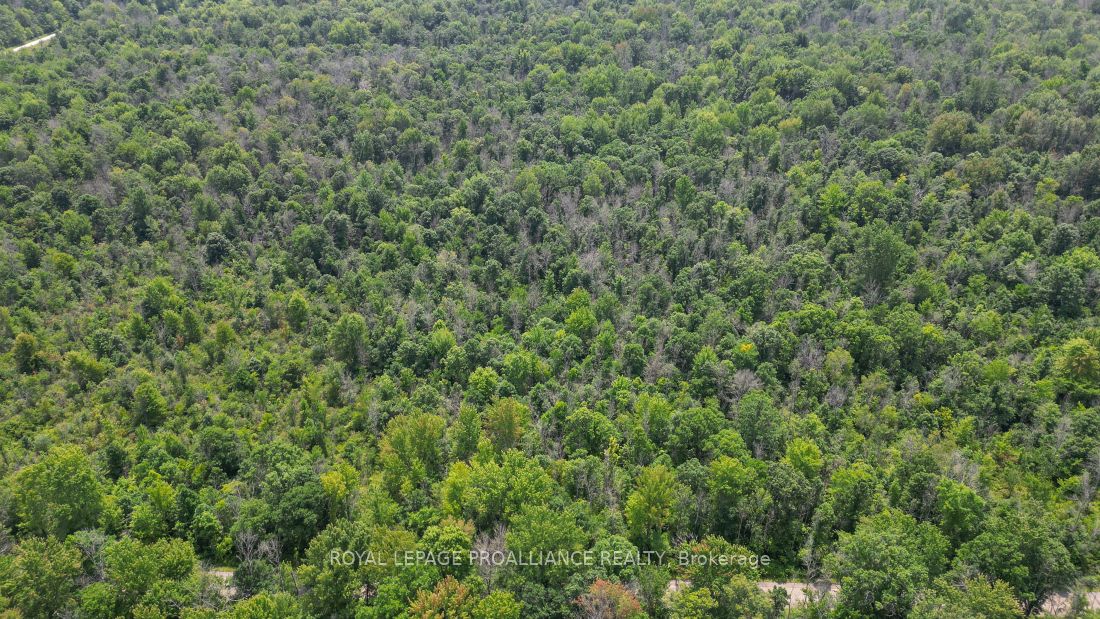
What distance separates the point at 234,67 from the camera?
146 metres

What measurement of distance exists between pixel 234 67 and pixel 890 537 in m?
150

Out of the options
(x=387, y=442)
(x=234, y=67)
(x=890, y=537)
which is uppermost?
(x=234, y=67)

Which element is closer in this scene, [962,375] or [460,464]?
[460,464]

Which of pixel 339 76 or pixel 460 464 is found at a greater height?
pixel 339 76

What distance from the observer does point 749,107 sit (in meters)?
134

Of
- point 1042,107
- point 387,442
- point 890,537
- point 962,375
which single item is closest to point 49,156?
point 387,442

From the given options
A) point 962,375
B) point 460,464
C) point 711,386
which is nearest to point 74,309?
point 460,464

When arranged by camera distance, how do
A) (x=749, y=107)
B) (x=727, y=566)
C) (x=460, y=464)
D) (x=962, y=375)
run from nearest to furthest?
(x=727, y=566)
(x=460, y=464)
(x=962, y=375)
(x=749, y=107)

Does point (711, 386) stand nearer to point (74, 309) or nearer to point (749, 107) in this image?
point (749, 107)

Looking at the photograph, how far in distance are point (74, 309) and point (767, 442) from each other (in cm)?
9325

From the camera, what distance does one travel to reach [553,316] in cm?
9888

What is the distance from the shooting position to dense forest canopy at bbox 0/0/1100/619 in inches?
2315

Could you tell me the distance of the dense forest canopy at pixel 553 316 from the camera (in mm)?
58812

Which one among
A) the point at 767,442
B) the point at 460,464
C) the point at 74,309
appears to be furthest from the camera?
the point at 74,309
